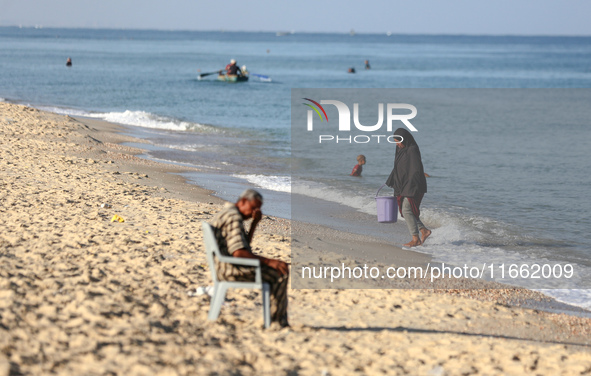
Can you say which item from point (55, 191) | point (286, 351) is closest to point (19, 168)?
point (55, 191)

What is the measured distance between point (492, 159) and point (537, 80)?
4296cm

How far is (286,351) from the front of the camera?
5.11 meters

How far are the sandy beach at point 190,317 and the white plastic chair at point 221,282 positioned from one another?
0.52 ft

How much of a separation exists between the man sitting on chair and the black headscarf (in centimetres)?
409

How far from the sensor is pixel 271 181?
1483 centimetres

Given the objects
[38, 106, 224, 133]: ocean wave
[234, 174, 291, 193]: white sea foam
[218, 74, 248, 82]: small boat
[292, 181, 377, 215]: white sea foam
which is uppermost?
[218, 74, 248, 82]: small boat

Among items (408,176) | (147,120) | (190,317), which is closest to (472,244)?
(408,176)

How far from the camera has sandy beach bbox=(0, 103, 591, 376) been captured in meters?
4.70

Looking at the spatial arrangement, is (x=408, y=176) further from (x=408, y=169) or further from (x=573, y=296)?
(x=573, y=296)

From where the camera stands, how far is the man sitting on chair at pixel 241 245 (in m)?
5.12

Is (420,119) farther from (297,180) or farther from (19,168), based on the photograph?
(19,168)

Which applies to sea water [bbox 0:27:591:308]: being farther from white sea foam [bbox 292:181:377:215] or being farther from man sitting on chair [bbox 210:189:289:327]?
man sitting on chair [bbox 210:189:289:327]

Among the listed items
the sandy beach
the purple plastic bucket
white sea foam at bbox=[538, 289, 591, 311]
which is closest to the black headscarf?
the purple plastic bucket

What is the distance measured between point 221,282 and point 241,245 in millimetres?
383
